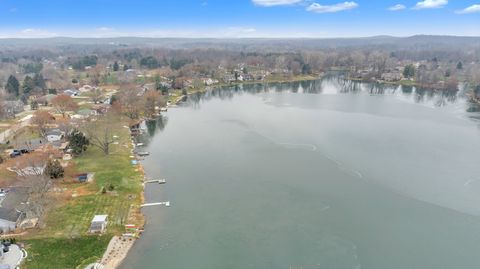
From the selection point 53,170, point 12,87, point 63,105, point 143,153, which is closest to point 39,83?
point 12,87

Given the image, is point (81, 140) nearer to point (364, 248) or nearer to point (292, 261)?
point (292, 261)

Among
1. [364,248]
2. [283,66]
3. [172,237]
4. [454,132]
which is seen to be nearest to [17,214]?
[172,237]

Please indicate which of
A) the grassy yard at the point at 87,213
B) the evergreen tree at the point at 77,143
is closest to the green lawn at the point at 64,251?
the grassy yard at the point at 87,213

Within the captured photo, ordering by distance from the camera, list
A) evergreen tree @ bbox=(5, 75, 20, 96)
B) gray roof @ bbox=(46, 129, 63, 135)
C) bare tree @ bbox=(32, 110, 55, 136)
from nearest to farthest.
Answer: gray roof @ bbox=(46, 129, 63, 135) → bare tree @ bbox=(32, 110, 55, 136) → evergreen tree @ bbox=(5, 75, 20, 96)

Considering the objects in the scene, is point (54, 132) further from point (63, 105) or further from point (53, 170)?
point (63, 105)

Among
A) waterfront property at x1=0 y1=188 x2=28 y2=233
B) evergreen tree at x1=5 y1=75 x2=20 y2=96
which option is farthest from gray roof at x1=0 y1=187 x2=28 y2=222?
evergreen tree at x1=5 y1=75 x2=20 y2=96

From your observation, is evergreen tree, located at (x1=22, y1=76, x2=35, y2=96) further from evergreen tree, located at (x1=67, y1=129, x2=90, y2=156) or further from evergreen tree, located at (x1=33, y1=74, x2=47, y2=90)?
evergreen tree, located at (x1=67, y1=129, x2=90, y2=156)
